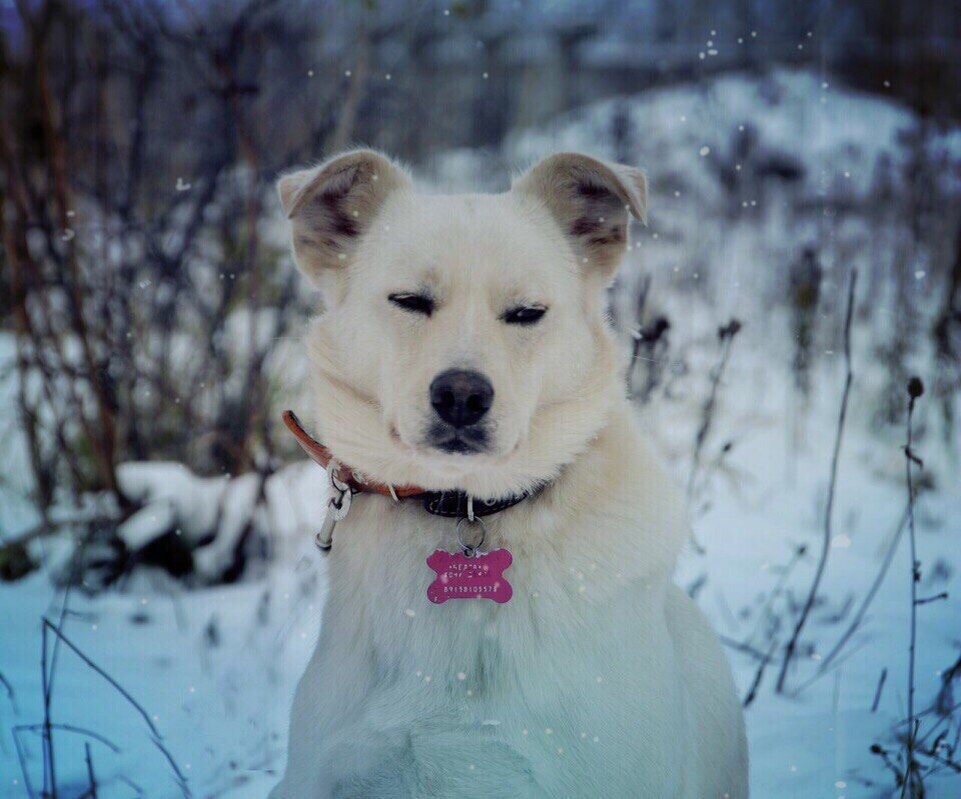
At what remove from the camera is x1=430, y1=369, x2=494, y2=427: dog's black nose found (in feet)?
5.80

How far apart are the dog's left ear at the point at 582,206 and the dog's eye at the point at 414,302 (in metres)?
0.50

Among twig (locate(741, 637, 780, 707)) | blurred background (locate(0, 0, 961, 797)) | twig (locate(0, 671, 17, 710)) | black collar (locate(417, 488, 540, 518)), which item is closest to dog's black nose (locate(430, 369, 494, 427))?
black collar (locate(417, 488, 540, 518))

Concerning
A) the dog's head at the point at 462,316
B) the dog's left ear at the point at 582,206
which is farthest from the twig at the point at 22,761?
the dog's left ear at the point at 582,206

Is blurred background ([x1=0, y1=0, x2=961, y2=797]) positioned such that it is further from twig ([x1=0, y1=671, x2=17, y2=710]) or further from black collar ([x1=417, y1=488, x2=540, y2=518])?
black collar ([x1=417, y1=488, x2=540, y2=518])

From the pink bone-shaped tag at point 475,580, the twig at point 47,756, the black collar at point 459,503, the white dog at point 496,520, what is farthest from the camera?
the twig at point 47,756

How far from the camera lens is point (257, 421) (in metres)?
4.16

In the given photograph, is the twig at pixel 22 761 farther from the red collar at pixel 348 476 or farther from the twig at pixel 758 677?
the twig at pixel 758 677

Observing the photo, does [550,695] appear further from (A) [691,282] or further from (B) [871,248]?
(B) [871,248]

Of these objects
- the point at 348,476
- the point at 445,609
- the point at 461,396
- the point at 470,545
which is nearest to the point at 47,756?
the point at 348,476

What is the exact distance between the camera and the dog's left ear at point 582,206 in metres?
2.22

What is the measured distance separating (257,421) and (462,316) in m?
2.54

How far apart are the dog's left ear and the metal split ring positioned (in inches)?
33.8

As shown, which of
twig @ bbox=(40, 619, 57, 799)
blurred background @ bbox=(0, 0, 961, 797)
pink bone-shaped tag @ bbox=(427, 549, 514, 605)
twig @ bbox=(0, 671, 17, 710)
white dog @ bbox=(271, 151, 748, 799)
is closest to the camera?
white dog @ bbox=(271, 151, 748, 799)

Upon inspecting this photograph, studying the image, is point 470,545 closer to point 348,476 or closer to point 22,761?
point 348,476
